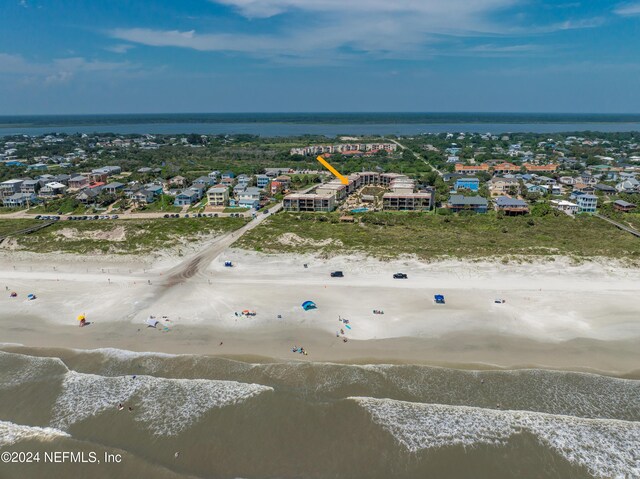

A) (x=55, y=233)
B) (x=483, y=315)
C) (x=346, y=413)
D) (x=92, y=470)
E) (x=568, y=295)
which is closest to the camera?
(x=92, y=470)

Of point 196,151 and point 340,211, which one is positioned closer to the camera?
point 340,211

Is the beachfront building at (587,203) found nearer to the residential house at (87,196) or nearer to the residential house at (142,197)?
the residential house at (142,197)

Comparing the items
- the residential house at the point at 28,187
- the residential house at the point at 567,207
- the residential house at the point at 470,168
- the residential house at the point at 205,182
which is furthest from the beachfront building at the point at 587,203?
the residential house at the point at 28,187

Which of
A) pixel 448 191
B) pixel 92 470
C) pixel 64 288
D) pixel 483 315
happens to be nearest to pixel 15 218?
pixel 64 288

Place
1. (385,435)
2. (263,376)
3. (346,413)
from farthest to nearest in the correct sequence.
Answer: (263,376), (346,413), (385,435)

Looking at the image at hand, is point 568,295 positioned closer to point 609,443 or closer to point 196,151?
point 609,443

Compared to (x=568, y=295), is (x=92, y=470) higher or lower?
lower

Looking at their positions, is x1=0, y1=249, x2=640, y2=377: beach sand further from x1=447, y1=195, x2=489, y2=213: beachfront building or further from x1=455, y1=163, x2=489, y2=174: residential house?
x1=455, y1=163, x2=489, y2=174: residential house
